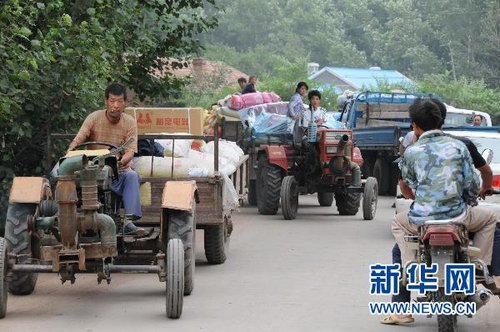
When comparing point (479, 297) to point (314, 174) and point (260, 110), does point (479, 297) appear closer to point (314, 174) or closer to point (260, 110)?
point (314, 174)

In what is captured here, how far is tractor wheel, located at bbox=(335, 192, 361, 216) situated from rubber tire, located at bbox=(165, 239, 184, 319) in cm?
1166

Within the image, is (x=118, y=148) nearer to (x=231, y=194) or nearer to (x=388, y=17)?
(x=231, y=194)

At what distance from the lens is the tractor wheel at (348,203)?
22953 millimetres

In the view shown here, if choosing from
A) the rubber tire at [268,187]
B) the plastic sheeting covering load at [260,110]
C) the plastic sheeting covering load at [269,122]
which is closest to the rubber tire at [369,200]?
the rubber tire at [268,187]

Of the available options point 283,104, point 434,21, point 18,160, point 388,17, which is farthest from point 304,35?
point 18,160

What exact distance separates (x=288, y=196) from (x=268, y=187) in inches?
33.7

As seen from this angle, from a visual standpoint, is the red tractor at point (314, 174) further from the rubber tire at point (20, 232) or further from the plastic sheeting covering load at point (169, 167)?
the rubber tire at point (20, 232)

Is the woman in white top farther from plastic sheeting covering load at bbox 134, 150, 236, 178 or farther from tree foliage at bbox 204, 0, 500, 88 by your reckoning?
tree foliage at bbox 204, 0, 500, 88

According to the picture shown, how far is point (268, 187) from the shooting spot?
2264 cm

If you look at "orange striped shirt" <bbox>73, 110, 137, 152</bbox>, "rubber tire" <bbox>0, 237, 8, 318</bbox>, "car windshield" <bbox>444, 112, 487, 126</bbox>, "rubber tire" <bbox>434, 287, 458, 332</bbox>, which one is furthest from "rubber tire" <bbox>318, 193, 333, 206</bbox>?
"rubber tire" <bbox>434, 287, 458, 332</bbox>

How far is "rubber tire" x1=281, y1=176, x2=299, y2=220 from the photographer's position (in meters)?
21.8

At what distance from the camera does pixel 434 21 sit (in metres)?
90.9

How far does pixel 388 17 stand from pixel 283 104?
260ft

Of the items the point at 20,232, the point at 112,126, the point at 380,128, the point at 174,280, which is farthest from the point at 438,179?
the point at 380,128
